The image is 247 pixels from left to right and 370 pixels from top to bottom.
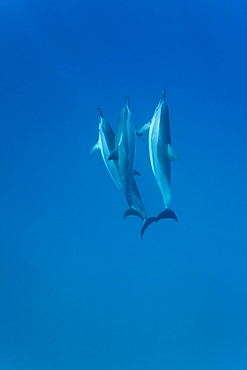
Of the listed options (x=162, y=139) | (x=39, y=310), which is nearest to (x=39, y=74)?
(x=162, y=139)

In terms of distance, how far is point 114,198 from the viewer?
3.90 m

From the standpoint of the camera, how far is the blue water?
3.81 m

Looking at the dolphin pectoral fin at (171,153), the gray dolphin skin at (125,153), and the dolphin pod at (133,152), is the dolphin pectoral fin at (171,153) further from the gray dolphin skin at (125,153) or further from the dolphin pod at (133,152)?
the gray dolphin skin at (125,153)

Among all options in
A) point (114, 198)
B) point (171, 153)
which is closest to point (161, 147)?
point (171, 153)

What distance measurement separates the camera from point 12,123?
153 inches

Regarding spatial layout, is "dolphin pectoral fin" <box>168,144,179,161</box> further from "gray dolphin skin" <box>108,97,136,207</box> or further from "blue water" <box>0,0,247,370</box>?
"blue water" <box>0,0,247,370</box>

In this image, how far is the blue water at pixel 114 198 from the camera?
3807 mm

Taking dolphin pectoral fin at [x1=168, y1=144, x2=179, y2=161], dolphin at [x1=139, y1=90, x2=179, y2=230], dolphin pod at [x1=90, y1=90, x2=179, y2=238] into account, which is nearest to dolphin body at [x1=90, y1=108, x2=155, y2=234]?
dolphin pod at [x1=90, y1=90, x2=179, y2=238]

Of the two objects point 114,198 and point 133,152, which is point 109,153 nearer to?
point 133,152

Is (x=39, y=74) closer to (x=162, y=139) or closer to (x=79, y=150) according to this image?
(x=79, y=150)

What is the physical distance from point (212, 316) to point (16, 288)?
197cm

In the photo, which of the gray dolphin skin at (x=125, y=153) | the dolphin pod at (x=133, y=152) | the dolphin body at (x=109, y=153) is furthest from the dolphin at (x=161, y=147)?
the dolphin body at (x=109, y=153)

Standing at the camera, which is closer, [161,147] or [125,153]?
[125,153]

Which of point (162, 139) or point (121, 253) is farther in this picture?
point (121, 253)
